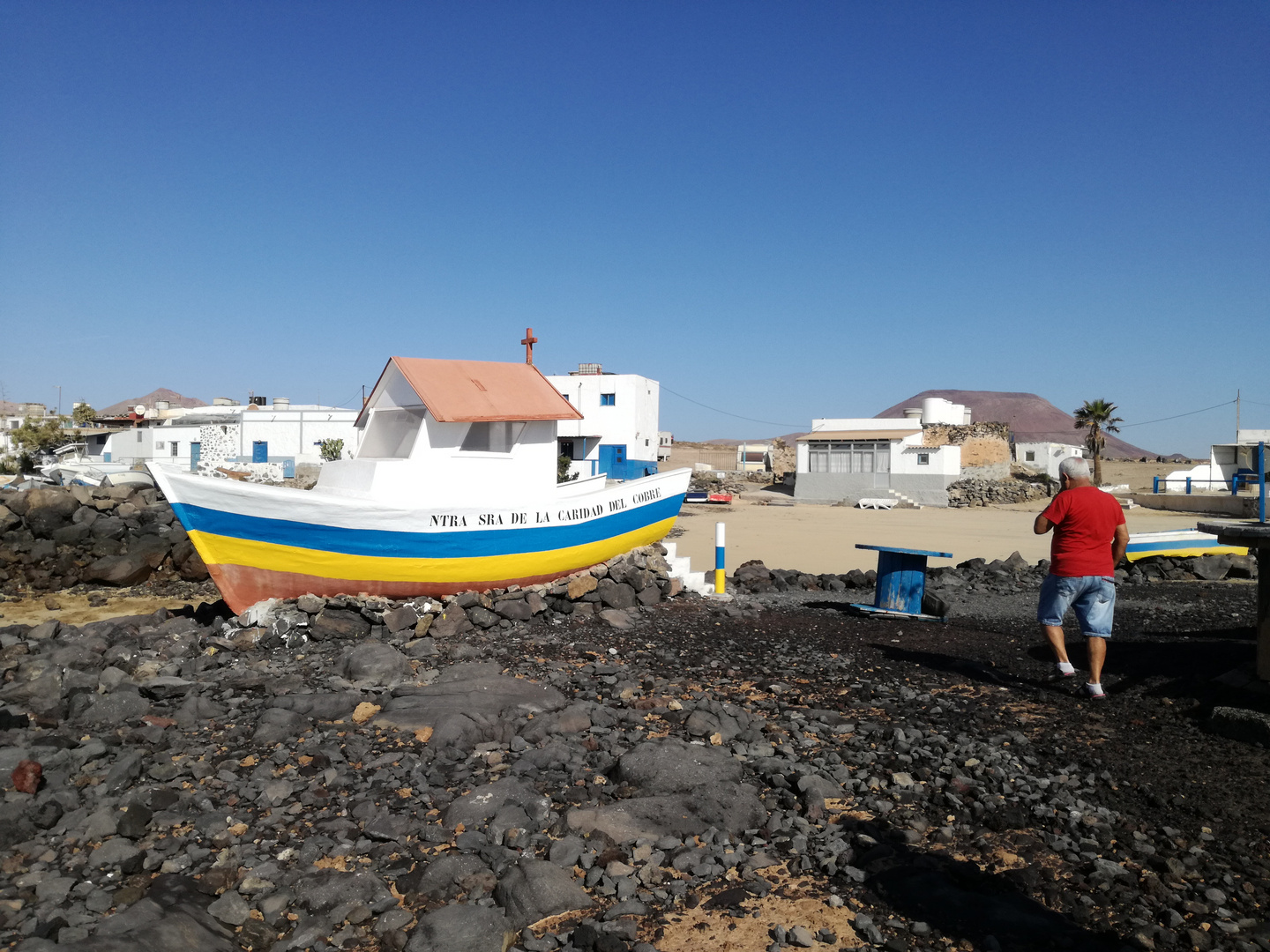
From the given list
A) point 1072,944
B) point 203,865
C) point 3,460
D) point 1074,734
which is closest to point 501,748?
point 203,865

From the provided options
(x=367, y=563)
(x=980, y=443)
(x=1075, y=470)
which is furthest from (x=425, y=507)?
(x=980, y=443)

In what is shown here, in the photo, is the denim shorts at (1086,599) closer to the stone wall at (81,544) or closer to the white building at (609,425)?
the stone wall at (81,544)

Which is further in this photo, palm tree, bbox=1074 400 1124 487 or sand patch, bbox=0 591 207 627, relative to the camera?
palm tree, bbox=1074 400 1124 487

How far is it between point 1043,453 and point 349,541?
65.4 meters

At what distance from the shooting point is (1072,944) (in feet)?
10.8

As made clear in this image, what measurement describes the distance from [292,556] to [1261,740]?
9.46m

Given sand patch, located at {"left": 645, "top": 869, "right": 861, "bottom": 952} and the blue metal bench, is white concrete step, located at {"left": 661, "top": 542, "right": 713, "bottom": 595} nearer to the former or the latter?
the blue metal bench

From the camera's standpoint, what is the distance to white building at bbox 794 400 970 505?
3903 centimetres

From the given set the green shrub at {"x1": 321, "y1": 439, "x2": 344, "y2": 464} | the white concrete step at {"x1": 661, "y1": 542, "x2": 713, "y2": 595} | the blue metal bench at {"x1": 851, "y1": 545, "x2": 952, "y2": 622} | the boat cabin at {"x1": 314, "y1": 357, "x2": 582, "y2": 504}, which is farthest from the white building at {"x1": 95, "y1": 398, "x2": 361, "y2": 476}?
the blue metal bench at {"x1": 851, "y1": 545, "x2": 952, "y2": 622}

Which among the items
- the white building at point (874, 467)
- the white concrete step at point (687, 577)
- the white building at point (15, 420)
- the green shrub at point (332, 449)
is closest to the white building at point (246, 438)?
the green shrub at point (332, 449)

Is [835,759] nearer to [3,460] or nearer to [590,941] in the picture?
[590,941]

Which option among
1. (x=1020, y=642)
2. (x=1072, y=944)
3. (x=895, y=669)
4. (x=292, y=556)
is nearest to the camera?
(x=1072, y=944)

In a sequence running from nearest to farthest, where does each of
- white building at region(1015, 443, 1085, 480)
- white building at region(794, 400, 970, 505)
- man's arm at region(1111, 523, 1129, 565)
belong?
man's arm at region(1111, 523, 1129, 565) < white building at region(794, 400, 970, 505) < white building at region(1015, 443, 1085, 480)

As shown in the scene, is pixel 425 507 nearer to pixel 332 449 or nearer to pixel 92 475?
pixel 92 475
